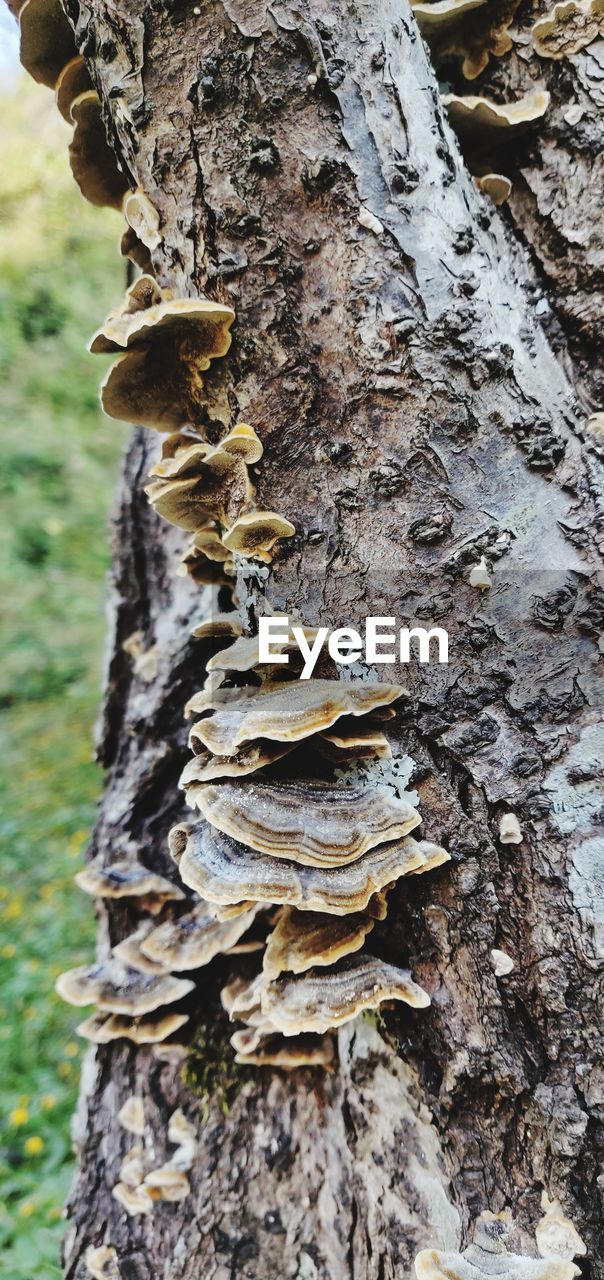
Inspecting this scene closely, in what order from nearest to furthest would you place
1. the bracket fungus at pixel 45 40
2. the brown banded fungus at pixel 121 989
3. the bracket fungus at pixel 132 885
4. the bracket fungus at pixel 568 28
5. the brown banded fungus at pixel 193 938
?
the bracket fungus at pixel 45 40 < the bracket fungus at pixel 568 28 < the brown banded fungus at pixel 193 938 < the brown banded fungus at pixel 121 989 < the bracket fungus at pixel 132 885

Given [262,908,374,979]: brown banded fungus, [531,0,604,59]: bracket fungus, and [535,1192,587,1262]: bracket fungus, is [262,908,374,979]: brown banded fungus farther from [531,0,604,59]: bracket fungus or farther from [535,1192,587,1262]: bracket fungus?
[531,0,604,59]: bracket fungus

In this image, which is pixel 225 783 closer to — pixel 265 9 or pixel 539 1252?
pixel 539 1252

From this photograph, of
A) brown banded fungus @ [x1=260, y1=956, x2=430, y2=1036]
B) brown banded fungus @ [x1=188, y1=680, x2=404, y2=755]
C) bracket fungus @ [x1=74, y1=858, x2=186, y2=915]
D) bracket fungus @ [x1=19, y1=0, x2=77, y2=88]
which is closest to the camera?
brown banded fungus @ [x1=188, y1=680, x2=404, y2=755]

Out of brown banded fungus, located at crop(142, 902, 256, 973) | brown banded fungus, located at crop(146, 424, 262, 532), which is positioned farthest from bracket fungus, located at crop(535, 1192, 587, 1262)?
brown banded fungus, located at crop(146, 424, 262, 532)

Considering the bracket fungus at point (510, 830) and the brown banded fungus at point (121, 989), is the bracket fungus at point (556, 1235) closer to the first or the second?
the bracket fungus at point (510, 830)

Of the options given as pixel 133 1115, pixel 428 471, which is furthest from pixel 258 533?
pixel 133 1115

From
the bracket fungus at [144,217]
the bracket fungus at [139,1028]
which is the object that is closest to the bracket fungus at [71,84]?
the bracket fungus at [144,217]

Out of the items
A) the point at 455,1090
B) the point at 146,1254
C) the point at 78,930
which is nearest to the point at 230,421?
the point at 455,1090

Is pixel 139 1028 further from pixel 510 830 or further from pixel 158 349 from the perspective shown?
pixel 158 349
